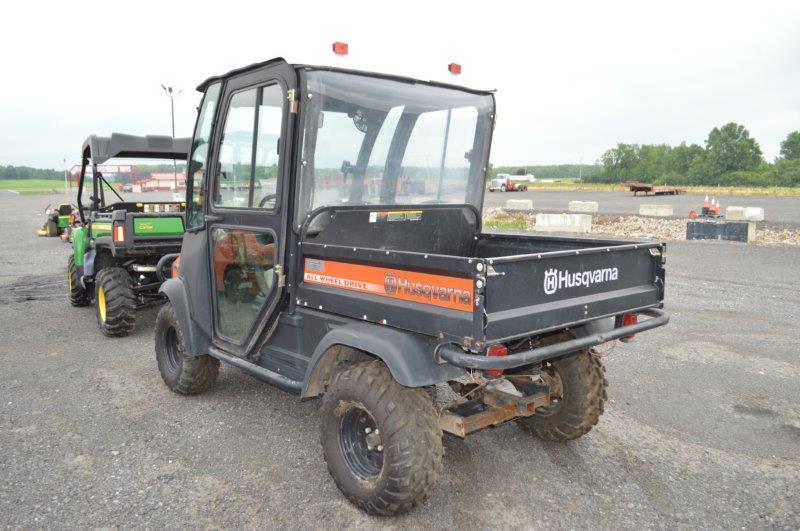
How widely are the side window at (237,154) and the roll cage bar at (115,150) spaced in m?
3.53

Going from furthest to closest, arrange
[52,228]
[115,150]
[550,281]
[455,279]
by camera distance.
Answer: [52,228] → [115,150] → [550,281] → [455,279]

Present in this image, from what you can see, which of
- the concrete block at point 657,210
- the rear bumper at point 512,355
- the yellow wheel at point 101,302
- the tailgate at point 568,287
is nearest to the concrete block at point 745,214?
the concrete block at point 657,210

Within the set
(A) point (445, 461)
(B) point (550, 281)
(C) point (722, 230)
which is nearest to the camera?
(B) point (550, 281)

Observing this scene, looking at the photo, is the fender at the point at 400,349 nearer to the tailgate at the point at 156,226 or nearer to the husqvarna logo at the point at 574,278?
the husqvarna logo at the point at 574,278

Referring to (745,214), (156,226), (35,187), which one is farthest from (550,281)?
(35,187)

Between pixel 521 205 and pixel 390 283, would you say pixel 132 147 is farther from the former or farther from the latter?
pixel 521 205

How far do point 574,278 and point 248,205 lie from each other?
6.90 feet

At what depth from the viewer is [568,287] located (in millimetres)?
3174

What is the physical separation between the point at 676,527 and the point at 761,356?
342 cm

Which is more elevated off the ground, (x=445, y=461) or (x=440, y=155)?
(x=440, y=155)

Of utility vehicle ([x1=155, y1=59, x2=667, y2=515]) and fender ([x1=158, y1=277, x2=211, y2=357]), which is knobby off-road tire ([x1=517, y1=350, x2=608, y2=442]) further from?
fender ([x1=158, y1=277, x2=211, y2=357])

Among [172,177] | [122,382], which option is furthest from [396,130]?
[172,177]

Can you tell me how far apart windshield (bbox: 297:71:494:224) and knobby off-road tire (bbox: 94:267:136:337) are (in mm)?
3843

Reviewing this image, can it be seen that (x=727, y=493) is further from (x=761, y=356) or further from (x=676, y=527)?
(x=761, y=356)
